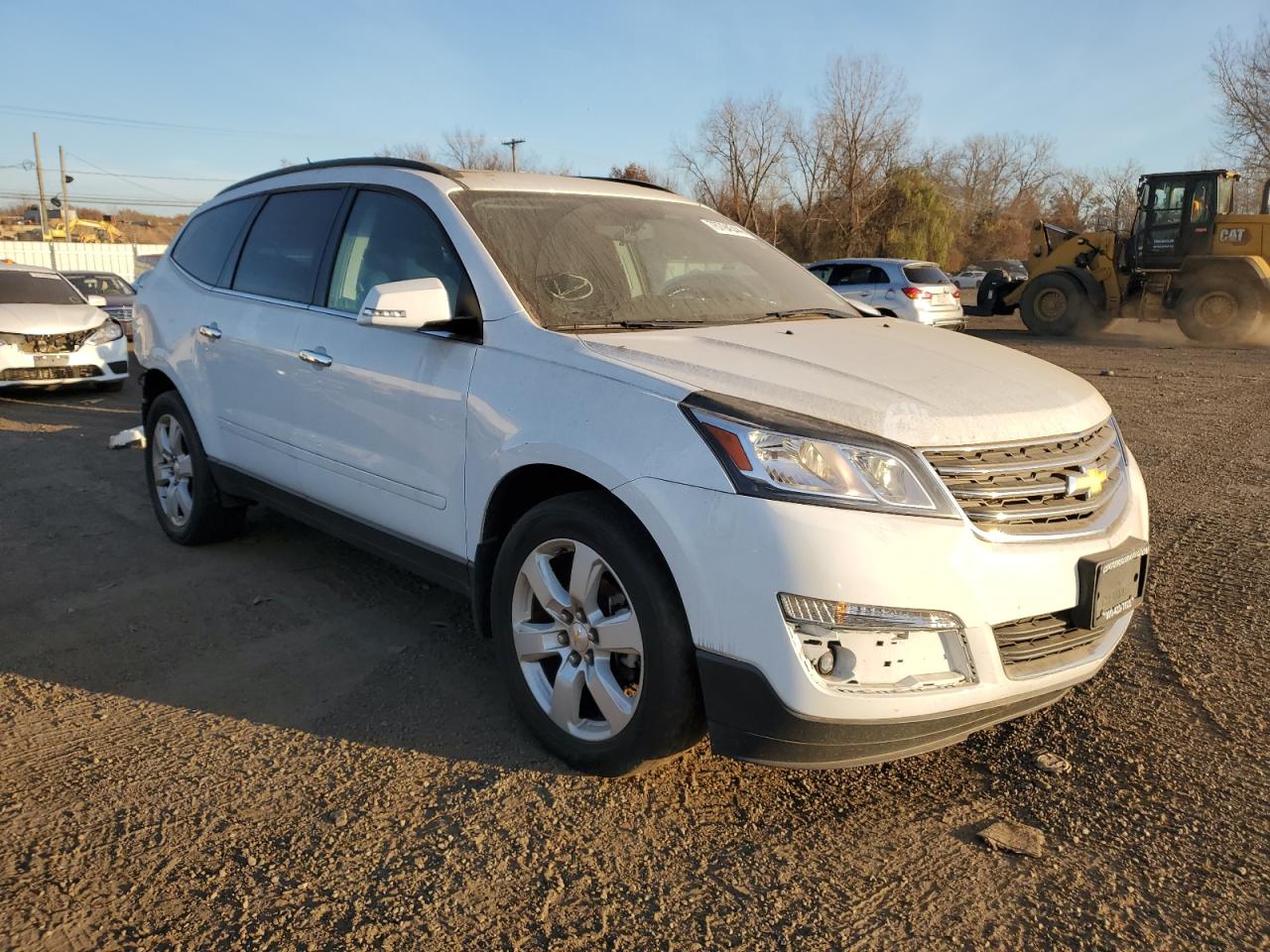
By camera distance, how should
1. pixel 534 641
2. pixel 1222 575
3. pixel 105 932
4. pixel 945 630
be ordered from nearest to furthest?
pixel 105 932
pixel 945 630
pixel 534 641
pixel 1222 575

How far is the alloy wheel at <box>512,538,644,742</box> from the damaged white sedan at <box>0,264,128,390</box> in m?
9.70

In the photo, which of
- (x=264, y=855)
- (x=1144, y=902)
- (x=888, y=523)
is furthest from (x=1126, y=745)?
(x=264, y=855)

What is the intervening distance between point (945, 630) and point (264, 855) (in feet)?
5.97

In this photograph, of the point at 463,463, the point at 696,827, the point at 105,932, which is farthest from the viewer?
the point at 463,463

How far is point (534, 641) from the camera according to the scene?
115 inches

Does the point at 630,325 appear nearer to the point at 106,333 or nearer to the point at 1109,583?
the point at 1109,583

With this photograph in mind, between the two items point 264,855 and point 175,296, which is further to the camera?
point 175,296

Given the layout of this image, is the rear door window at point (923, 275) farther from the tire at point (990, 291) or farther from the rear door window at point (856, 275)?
the tire at point (990, 291)

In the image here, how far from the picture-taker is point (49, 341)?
10.5 m

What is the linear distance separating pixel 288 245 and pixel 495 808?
9.19 feet

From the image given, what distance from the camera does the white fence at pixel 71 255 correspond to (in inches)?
1708

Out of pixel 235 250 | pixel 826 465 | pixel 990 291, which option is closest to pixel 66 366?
pixel 235 250

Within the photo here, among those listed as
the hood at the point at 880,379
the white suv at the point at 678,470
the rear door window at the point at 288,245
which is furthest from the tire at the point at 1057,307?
the rear door window at the point at 288,245

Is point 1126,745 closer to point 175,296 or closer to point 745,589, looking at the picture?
point 745,589
